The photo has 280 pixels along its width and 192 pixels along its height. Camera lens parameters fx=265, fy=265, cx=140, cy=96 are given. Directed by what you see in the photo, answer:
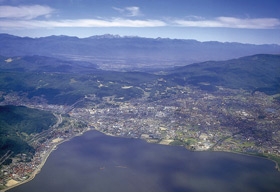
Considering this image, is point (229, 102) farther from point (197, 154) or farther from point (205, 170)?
point (205, 170)

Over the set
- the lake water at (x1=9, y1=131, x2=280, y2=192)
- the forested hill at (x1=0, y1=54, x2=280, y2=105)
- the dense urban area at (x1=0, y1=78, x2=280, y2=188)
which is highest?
the forested hill at (x1=0, y1=54, x2=280, y2=105)

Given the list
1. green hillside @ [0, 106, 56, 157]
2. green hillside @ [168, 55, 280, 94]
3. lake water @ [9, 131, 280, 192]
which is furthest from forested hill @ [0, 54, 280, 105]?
lake water @ [9, 131, 280, 192]

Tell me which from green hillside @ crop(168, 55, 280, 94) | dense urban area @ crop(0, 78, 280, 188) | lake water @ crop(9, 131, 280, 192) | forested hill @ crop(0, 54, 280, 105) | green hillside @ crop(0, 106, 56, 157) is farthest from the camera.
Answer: green hillside @ crop(168, 55, 280, 94)

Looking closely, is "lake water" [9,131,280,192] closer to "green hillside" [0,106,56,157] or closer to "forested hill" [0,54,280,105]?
"green hillside" [0,106,56,157]

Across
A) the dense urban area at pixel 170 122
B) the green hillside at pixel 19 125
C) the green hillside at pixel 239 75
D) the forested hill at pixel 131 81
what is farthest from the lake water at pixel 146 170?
the green hillside at pixel 239 75

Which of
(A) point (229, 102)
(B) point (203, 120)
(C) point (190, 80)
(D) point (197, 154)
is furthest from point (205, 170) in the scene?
(C) point (190, 80)

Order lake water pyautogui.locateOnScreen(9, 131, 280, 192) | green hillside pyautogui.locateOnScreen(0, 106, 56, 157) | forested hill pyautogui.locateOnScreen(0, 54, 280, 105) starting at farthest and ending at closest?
forested hill pyautogui.locateOnScreen(0, 54, 280, 105) → green hillside pyautogui.locateOnScreen(0, 106, 56, 157) → lake water pyautogui.locateOnScreen(9, 131, 280, 192)
